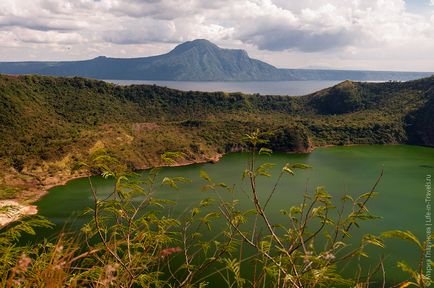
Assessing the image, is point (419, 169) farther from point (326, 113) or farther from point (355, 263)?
point (326, 113)

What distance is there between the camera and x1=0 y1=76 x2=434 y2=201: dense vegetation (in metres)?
53.9

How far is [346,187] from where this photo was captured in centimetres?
3866

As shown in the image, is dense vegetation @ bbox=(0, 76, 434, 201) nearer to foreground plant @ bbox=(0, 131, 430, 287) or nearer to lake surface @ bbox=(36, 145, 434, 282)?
lake surface @ bbox=(36, 145, 434, 282)

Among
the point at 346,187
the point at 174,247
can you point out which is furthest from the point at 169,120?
the point at 174,247

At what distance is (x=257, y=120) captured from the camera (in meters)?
85.1

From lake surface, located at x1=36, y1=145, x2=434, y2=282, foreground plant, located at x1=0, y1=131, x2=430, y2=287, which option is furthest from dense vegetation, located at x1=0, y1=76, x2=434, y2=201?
foreground plant, located at x1=0, y1=131, x2=430, y2=287

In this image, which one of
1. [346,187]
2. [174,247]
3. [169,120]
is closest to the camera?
[174,247]

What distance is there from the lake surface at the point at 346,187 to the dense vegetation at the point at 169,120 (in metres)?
5.31

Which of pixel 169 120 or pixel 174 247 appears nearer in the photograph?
pixel 174 247

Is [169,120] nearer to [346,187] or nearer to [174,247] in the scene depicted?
[346,187]

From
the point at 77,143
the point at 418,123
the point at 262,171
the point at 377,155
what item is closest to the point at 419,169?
the point at 377,155

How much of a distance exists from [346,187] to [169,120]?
53323 mm

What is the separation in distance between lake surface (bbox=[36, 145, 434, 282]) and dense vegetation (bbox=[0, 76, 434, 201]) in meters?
5.31

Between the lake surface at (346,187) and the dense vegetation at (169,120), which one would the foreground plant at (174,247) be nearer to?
the lake surface at (346,187)
